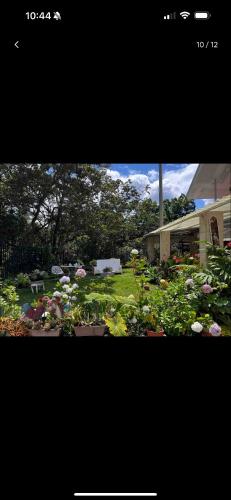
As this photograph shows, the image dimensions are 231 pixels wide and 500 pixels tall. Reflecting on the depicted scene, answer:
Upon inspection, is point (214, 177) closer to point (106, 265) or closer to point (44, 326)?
point (106, 265)

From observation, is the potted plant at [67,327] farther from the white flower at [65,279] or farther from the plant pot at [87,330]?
the white flower at [65,279]

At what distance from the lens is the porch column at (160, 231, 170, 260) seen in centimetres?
164

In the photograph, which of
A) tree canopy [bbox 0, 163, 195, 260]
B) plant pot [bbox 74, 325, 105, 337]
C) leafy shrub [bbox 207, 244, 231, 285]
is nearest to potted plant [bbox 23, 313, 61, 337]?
plant pot [bbox 74, 325, 105, 337]

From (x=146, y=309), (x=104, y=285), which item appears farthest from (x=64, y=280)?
(x=146, y=309)

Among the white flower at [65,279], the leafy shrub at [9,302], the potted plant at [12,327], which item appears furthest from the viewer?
the white flower at [65,279]
